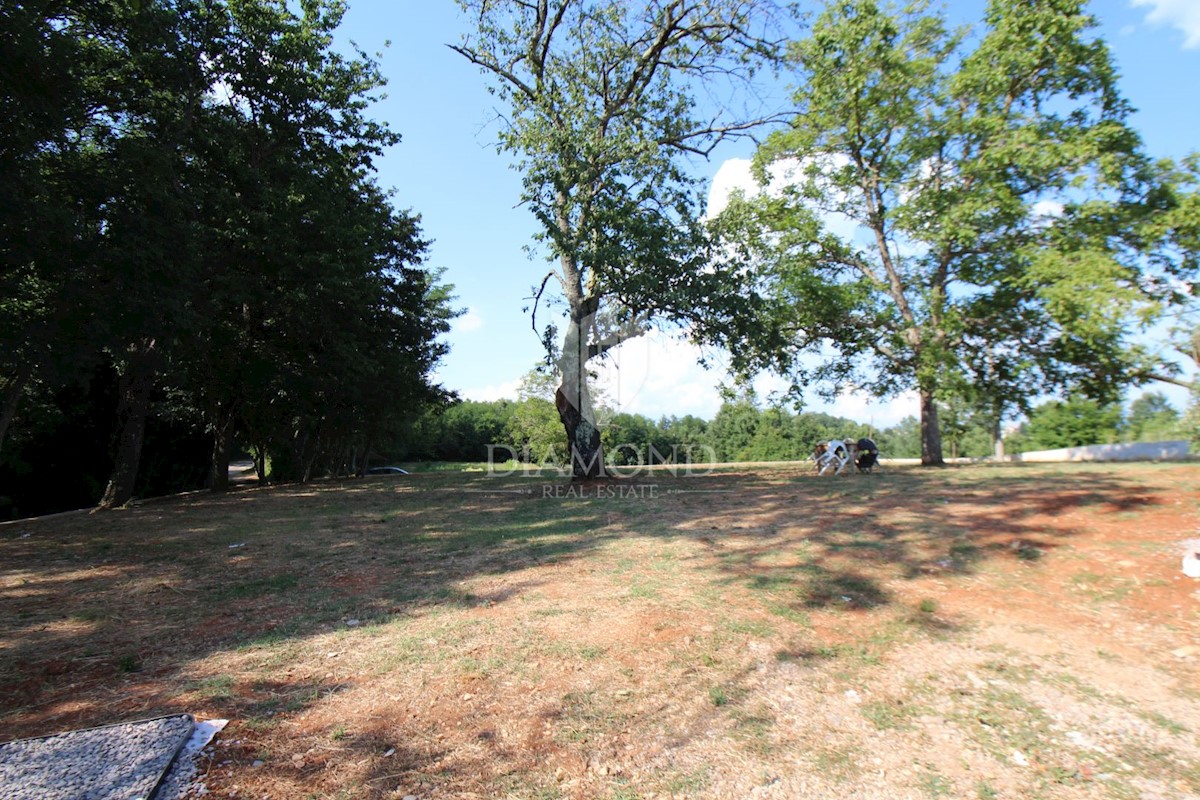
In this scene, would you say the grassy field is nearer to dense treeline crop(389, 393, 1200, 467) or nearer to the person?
the person

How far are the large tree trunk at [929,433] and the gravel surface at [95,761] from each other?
711 inches

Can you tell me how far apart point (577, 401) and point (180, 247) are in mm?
7359

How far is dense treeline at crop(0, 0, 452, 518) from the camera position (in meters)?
8.14

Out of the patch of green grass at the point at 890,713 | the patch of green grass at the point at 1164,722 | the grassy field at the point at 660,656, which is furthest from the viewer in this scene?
the patch of green grass at the point at 890,713

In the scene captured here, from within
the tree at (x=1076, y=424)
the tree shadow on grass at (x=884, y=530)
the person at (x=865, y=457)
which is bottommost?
the tree shadow on grass at (x=884, y=530)

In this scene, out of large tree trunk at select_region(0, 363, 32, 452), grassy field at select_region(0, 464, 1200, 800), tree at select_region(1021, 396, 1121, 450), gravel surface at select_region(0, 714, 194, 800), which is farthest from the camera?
tree at select_region(1021, 396, 1121, 450)

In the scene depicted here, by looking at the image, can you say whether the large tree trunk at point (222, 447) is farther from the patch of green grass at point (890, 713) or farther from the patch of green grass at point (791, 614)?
the patch of green grass at point (890, 713)

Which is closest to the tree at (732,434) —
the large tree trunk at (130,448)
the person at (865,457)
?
the person at (865,457)

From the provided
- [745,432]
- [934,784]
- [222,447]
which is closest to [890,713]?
[934,784]

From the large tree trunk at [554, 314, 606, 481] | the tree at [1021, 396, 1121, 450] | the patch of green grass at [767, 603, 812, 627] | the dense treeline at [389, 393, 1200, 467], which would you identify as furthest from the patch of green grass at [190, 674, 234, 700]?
the tree at [1021, 396, 1121, 450]

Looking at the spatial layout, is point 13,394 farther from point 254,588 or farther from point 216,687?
point 216,687

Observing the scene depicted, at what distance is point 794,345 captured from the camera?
17.7m

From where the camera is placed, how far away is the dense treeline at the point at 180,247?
814 cm

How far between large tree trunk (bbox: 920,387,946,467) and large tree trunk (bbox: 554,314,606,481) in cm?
1000
